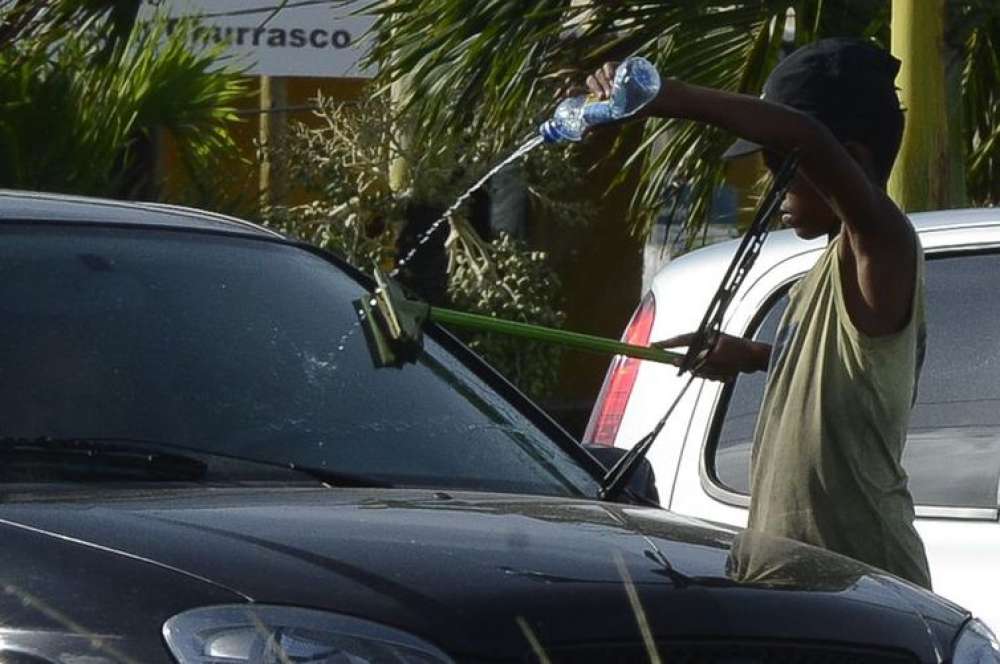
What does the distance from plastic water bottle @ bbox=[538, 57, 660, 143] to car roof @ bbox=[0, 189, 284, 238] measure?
0.90 meters

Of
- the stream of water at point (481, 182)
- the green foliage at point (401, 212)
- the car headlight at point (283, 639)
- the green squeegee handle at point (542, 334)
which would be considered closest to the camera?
the car headlight at point (283, 639)

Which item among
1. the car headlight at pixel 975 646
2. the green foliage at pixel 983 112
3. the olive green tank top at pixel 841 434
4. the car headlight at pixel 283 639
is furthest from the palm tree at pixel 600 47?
the car headlight at pixel 283 639

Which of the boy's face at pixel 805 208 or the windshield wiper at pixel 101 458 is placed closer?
the windshield wiper at pixel 101 458

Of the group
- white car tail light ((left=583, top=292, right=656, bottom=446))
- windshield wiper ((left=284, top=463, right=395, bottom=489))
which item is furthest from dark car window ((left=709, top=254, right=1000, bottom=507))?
windshield wiper ((left=284, top=463, right=395, bottom=489))

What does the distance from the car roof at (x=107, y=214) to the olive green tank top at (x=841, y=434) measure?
110 cm

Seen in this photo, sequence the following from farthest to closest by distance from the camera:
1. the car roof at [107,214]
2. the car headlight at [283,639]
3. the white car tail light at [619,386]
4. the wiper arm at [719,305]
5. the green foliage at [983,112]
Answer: the green foliage at [983,112]
the white car tail light at [619,386]
the car roof at [107,214]
the wiper arm at [719,305]
the car headlight at [283,639]

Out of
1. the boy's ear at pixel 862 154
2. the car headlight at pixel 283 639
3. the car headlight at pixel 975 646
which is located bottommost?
the car headlight at pixel 975 646

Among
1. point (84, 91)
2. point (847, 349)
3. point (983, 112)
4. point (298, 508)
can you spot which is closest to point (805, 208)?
point (847, 349)

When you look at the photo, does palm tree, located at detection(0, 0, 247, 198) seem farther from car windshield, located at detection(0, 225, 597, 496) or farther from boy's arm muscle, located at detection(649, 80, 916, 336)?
boy's arm muscle, located at detection(649, 80, 916, 336)

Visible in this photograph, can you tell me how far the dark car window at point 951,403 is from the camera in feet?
13.8

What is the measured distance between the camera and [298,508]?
3016mm

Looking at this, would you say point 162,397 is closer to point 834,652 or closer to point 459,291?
point 834,652

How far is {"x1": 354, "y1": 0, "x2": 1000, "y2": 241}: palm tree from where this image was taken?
7.19 meters

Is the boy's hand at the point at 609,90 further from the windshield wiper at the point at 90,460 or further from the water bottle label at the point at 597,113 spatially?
the windshield wiper at the point at 90,460
